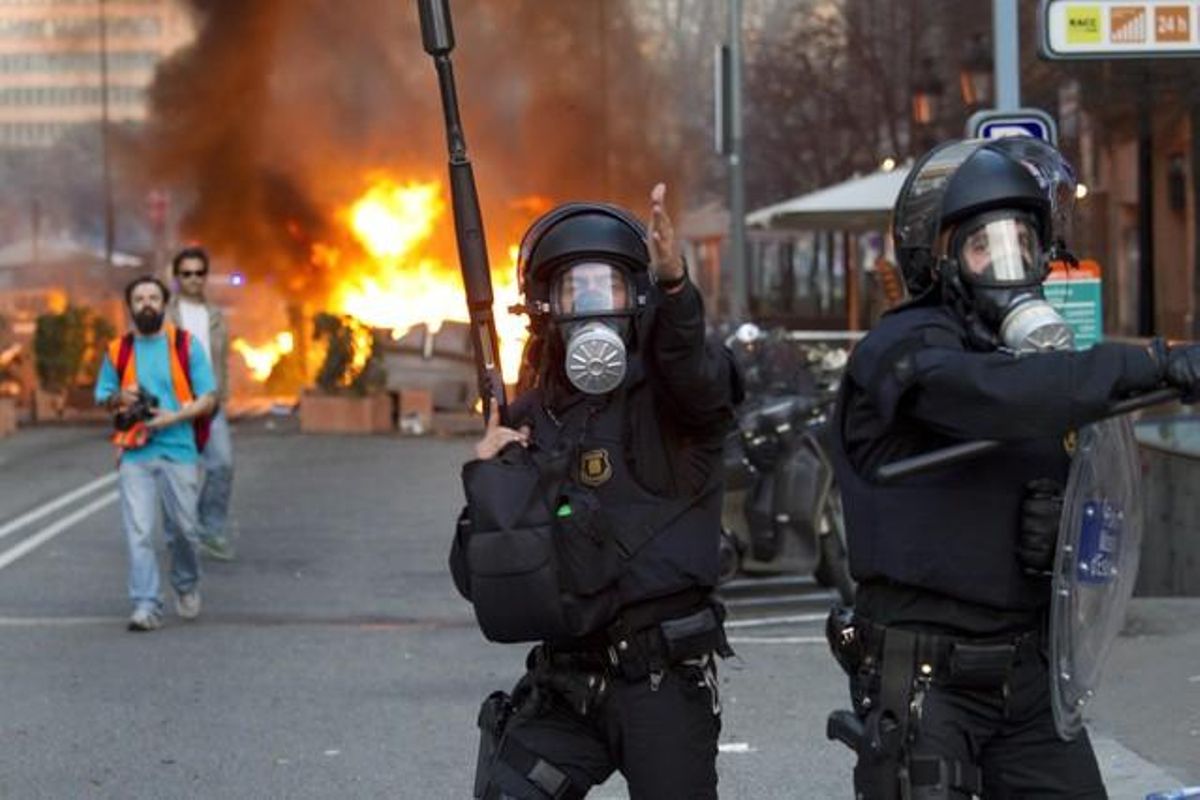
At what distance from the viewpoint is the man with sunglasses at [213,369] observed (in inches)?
457

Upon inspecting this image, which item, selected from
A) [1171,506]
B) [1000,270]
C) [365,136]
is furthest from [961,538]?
[365,136]

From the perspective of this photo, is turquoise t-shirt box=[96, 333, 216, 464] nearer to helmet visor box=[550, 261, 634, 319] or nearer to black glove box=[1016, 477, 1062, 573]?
helmet visor box=[550, 261, 634, 319]

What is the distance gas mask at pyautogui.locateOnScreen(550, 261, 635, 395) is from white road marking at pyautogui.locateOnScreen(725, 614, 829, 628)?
580 centimetres

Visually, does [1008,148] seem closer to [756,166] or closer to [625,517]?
[625,517]

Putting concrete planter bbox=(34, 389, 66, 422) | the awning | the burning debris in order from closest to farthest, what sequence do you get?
the awning, concrete planter bbox=(34, 389, 66, 422), the burning debris

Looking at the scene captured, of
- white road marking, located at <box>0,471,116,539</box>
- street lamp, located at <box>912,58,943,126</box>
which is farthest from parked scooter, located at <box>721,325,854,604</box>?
street lamp, located at <box>912,58,943,126</box>

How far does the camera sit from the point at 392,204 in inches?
1144

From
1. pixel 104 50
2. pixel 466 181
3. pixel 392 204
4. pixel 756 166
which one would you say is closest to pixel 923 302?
pixel 466 181

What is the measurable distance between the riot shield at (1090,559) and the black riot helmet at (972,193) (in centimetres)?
39

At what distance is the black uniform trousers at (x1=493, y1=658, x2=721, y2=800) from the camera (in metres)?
4.10

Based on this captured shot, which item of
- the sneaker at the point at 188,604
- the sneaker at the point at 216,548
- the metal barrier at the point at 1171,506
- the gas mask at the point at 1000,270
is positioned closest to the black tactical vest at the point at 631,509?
the gas mask at the point at 1000,270

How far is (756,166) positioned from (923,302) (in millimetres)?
38496

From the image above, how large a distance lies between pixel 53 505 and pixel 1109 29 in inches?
344

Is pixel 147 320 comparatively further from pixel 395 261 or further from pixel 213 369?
pixel 395 261
